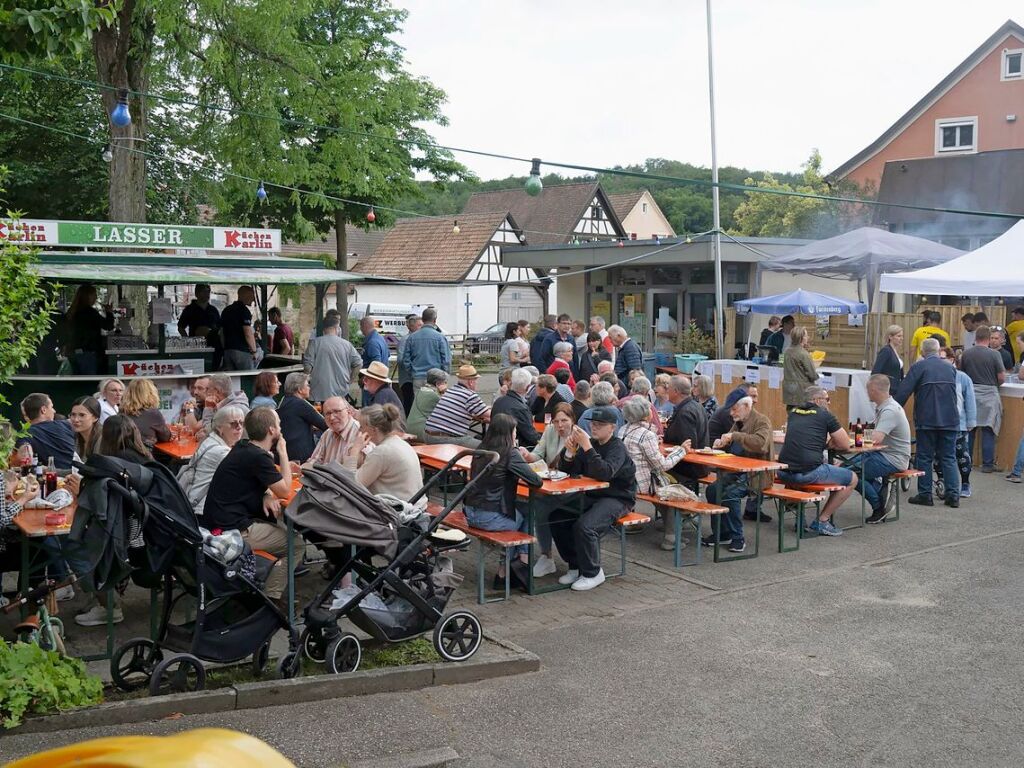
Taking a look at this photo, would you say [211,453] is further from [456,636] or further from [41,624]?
[456,636]

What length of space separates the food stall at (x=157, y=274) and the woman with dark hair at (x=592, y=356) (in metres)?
3.80

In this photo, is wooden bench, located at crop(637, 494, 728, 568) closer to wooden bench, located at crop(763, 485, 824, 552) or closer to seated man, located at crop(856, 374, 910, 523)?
wooden bench, located at crop(763, 485, 824, 552)

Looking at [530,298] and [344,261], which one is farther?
[530,298]

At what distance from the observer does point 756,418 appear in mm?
10281

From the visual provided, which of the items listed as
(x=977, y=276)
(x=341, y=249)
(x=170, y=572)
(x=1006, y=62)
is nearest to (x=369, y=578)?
(x=170, y=572)

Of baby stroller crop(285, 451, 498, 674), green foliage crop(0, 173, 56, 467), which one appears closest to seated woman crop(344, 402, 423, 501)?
baby stroller crop(285, 451, 498, 674)

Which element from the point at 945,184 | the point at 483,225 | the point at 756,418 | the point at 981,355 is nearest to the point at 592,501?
the point at 756,418

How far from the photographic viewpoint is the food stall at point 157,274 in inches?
533

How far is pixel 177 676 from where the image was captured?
19.6ft

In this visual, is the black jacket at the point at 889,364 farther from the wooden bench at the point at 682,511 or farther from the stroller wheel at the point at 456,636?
the stroller wheel at the point at 456,636

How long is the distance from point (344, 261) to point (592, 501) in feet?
73.2

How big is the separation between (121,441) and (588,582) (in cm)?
374

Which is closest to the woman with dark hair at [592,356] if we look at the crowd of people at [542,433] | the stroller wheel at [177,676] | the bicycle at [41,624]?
the crowd of people at [542,433]

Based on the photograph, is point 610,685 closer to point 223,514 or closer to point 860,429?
point 223,514
